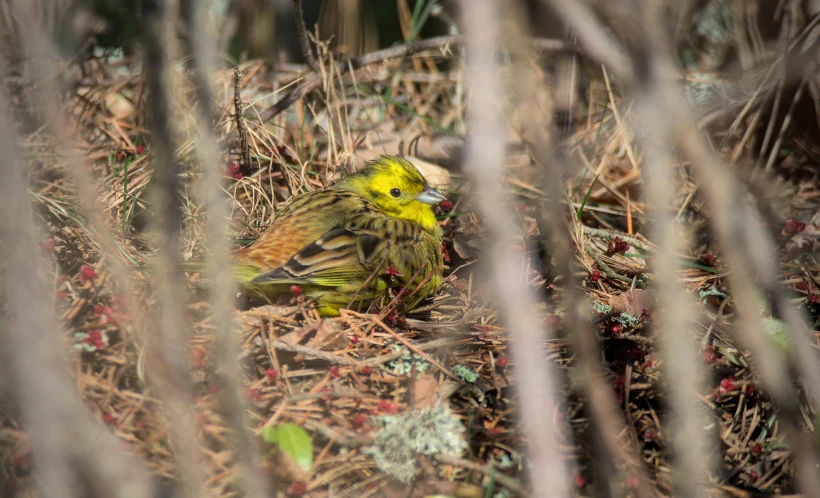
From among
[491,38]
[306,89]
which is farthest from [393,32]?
[491,38]

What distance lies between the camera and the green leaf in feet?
7.80

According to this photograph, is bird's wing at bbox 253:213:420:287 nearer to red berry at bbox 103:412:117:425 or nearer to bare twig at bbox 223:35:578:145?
red berry at bbox 103:412:117:425

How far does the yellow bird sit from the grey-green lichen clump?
88 cm

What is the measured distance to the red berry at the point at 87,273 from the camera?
9.85 feet

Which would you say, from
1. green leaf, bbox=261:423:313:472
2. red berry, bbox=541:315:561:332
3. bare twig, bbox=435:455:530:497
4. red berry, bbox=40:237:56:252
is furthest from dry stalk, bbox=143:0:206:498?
red berry, bbox=541:315:561:332

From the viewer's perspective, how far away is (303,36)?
14.5ft

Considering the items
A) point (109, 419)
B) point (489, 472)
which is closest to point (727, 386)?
point (489, 472)

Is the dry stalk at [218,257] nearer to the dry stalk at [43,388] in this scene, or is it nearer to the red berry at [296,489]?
the dry stalk at [43,388]

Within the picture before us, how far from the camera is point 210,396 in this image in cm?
266

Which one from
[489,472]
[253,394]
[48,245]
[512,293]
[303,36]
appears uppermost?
[303,36]

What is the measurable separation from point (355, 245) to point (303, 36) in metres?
1.55

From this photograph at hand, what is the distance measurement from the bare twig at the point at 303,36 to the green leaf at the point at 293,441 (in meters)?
2.65

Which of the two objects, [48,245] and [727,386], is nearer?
[727,386]

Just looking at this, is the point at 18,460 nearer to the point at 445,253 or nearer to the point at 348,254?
the point at 348,254
